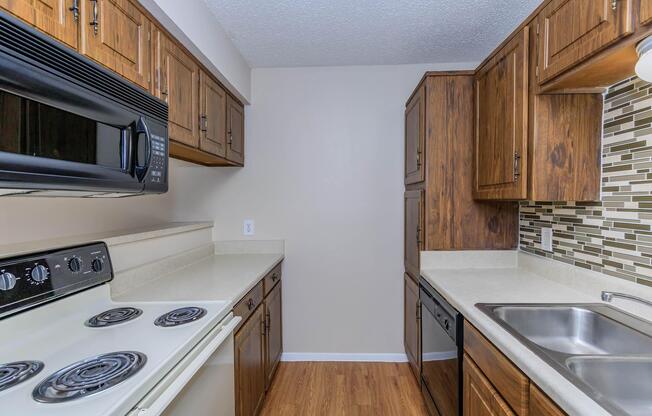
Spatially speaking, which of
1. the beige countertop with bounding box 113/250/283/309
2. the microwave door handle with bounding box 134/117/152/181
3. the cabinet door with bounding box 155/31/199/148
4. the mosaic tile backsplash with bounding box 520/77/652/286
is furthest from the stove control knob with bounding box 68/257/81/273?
the mosaic tile backsplash with bounding box 520/77/652/286

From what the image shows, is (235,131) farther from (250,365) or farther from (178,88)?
(250,365)

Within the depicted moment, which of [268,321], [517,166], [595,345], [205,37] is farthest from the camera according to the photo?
[268,321]

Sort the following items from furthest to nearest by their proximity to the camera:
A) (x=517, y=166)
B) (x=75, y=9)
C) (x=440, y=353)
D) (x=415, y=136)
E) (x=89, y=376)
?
1. (x=415, y=136)
2. (x=440, y=353)
3. (x=517, y=166)
4. (x=75, y=9)
5. (x=89, y=376)

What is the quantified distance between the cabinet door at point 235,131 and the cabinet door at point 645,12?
206 centimetres

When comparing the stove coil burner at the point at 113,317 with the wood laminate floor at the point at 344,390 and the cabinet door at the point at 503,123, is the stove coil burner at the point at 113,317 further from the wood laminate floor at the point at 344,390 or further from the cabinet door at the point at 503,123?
the cabinet door at the point at 503,123

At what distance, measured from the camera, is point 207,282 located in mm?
1700

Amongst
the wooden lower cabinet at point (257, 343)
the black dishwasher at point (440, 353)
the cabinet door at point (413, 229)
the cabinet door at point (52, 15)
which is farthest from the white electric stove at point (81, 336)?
the cabinet door at point (413, 229)

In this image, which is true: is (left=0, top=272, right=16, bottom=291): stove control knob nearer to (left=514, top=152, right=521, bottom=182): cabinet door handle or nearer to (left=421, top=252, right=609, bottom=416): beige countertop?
(left=421, top=252, right=609, bottom=416): beige countertop

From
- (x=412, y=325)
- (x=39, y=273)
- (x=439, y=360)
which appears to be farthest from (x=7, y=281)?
(x=412, y=325)

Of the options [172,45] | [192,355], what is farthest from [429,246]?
[172,45]

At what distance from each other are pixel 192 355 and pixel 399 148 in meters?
2.09

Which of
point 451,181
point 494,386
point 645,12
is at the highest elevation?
point 645,12

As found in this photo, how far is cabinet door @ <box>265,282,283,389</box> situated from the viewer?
82.6 inches

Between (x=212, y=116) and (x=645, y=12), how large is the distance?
194 cm
